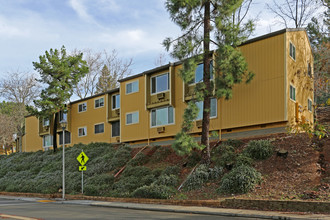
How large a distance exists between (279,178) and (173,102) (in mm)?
12883

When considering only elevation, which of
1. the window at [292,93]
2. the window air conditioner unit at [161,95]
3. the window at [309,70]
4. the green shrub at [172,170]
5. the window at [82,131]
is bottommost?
the green shrub at [172,170]

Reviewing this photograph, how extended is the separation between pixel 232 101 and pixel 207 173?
6.70 meters

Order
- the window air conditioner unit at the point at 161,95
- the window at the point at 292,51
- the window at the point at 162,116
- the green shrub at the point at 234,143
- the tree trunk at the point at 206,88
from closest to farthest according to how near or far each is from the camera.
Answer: the tree trunk at the point at 206,88, the green shrub at the point at 234,143, the window at the point at 292,51, the window at the point at 162,116, the window air conditioner unit at the point at 161,95

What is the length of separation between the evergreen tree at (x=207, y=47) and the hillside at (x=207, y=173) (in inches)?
70.7

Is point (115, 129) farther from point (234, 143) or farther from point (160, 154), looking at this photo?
point (234, 143)

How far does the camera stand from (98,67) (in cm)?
6103

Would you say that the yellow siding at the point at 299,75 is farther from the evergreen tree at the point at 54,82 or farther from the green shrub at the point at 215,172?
the evergreen tree at the point at 54,82

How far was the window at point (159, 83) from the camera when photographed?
29.8 metres

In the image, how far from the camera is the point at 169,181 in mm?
20844

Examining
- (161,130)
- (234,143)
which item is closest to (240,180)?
(234,143)

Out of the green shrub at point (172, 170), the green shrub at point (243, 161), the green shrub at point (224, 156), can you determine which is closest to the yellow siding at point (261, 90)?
the green shrub at point (224, 156)

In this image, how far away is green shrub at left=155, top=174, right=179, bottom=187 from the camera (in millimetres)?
20766

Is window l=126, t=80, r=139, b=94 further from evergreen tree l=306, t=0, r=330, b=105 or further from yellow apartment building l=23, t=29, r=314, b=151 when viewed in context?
evergreen tree l=306, t=0, r=330, b=105

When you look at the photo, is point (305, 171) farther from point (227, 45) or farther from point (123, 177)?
point (123, 177)
